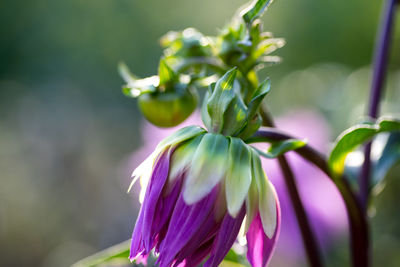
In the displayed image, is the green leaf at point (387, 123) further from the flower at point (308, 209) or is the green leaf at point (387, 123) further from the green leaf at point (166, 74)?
the flower at point (308, 209)

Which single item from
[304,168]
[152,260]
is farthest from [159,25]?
[152,260]

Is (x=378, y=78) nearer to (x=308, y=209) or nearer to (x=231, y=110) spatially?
(x=231, y=110)

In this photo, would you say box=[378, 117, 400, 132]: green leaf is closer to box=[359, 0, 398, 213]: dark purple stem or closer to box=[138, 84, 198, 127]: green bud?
box=[359, 0, 398, 213]: dark purple stem

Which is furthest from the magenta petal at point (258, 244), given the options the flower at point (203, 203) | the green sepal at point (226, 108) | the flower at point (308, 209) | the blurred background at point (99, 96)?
the blurred background at point (99, 96)

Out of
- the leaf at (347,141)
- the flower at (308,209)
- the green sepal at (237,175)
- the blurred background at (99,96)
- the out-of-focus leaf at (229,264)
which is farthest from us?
the blurred background at (99,96)

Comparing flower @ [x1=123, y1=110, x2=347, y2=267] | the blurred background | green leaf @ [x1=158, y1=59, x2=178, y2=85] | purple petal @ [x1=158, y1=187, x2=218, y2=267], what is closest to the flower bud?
green leaf @ [x1=158, y1=59, x2=178, y2=85]
